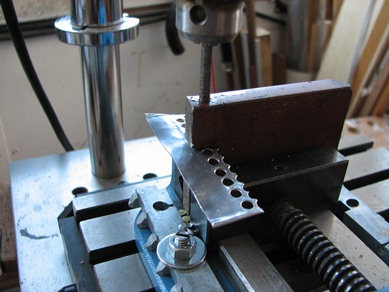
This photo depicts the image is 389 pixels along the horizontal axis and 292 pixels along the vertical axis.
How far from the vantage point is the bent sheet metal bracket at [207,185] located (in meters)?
0.46

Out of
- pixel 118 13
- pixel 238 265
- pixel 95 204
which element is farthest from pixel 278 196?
pixel 118 13

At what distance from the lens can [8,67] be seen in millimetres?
1211

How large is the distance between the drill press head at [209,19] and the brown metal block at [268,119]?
0.10 m

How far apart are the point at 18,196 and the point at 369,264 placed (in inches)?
23.7

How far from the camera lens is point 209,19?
441 mm

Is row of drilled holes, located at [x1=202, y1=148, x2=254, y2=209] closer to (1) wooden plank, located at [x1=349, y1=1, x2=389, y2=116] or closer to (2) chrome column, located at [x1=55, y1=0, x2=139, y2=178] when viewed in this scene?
(2) chrome column, located at [x1=55, y1=0, x2=139, y2=178]

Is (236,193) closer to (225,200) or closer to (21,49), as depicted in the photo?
(225,200)

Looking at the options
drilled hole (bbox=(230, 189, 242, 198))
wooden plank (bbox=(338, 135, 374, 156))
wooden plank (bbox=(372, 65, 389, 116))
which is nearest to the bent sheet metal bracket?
drilled hole (bbox=(230, 189, 242, 198))

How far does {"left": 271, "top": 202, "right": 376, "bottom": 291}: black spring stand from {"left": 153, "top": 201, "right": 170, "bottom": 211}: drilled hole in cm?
16

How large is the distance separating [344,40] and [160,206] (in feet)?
4.00

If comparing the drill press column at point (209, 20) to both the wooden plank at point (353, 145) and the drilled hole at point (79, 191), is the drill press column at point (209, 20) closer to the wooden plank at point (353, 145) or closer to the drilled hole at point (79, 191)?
the drilled hole at point (79, 191)

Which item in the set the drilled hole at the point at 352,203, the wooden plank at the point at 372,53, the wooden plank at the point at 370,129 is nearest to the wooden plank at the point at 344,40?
the wooden plank at the point at 372,53

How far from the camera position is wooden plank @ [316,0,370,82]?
1475 millimetres

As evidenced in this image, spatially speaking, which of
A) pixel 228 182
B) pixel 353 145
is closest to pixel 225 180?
pixel 228 182
